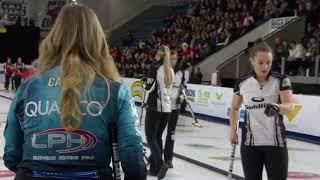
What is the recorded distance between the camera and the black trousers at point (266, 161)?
4246 mm

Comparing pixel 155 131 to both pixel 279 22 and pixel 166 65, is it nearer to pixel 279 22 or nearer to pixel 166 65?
pixel 166 65

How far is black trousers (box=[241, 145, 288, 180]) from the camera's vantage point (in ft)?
13.9

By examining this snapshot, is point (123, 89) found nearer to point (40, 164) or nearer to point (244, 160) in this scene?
point (40, 164)

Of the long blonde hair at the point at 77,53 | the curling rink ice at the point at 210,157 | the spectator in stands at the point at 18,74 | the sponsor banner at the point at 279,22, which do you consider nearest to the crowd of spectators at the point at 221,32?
the sponsor banner at the point at 279,22

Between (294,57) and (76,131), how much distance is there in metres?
14.6

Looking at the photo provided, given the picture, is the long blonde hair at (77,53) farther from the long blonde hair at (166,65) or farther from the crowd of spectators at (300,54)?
the crowd of spectators at (300,54)

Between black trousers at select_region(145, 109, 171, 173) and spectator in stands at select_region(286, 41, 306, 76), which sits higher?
spectator in stands at select_region(286, 41, 306, 76)

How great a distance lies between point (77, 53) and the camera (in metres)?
2.21

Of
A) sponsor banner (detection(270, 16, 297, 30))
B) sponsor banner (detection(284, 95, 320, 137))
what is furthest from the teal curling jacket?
sponsor banner (detection(270, 16, 297, 30))

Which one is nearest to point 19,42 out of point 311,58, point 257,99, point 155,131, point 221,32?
point 221,32

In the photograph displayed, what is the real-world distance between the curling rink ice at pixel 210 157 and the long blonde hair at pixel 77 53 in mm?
4860

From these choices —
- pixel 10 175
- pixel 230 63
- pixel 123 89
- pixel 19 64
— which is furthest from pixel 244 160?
pixel 19 64

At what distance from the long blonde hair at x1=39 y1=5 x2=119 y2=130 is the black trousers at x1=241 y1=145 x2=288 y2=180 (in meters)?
2.32

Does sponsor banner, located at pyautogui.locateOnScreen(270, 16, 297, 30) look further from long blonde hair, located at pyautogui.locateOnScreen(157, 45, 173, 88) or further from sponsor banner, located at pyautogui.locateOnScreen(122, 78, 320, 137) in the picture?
long blonde hair, located at pyautogui.locateOnScreen(157, 45, 173, 88)
